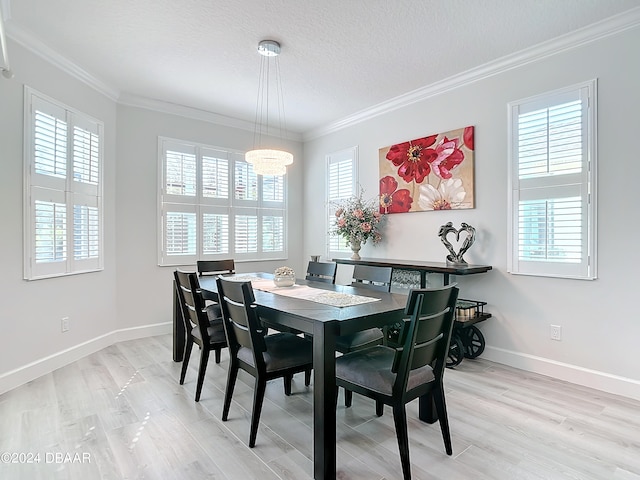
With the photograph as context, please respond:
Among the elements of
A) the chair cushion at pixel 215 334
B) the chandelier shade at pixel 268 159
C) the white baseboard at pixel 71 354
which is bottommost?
the white baseboard at pixel 71 354

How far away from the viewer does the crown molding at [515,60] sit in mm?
2721

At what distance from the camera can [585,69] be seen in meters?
2.92

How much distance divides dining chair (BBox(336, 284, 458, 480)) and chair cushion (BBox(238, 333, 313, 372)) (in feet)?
0.88

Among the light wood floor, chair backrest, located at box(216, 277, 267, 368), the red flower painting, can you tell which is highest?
the red flower painting

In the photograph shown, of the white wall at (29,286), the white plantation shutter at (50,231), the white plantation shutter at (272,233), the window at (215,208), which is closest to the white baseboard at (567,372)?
the white plantation shutter at (272,233)

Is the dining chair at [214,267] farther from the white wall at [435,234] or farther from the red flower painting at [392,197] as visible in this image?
the red flower painting at [392,197]

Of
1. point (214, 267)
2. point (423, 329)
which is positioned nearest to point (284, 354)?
point (423, 329)

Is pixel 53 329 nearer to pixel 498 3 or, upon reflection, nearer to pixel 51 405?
pixel 51 405

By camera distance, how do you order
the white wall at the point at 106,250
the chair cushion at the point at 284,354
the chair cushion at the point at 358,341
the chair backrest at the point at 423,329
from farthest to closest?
the white wall at the point at 106,250 → the chair cushion at the point at 358,341 → the chair cushion at the point at 284,354 → the chair backrest at the point at 423,329

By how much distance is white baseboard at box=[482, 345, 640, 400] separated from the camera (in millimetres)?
2732

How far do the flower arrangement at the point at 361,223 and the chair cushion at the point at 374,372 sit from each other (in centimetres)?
236

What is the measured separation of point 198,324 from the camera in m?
2.72

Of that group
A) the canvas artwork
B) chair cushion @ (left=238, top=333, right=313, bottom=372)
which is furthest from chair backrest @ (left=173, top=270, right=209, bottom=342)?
the canvas artwork

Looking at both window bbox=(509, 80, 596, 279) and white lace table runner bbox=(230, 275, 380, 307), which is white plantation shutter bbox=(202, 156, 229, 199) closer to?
white lace table runner bbox=(230, 275, 380, 307)
